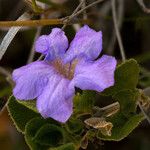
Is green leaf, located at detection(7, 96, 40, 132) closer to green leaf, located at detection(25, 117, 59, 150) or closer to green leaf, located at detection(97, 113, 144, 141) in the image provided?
green leaf, located at detection(25, 117, 59, 150)

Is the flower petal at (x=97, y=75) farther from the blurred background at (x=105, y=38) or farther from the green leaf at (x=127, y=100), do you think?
the blurred background at (x=105, y=38)

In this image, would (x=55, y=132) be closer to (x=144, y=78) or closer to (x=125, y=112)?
(x=125, y=112)

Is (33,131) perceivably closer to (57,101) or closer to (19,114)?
(19,114)

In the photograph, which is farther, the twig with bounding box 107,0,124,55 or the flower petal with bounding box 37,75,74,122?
the twig with bounding box 107,0,124,55

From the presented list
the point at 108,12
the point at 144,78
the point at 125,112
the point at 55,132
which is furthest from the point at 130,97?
the point at 108,12

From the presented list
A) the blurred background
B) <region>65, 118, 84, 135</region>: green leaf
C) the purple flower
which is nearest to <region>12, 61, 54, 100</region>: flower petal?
the purple flower
